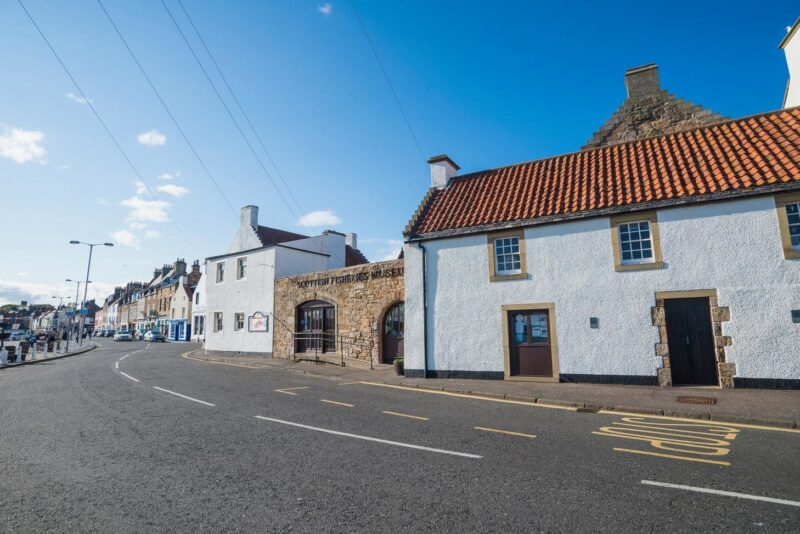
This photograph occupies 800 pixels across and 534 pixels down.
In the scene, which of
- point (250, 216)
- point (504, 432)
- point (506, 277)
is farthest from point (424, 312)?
point (250, 216)

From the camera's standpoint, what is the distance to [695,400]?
906 cm

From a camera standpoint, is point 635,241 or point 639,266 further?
point 635,241

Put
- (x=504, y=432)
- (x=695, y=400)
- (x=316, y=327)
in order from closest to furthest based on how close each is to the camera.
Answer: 1. (x=504, y=432)
2. (x=695, y=400)
3. (x=316, y=327)

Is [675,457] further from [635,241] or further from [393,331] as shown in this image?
[393,331]

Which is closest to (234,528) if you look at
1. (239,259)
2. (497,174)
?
(497,174)

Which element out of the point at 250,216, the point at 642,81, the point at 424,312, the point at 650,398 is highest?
the point at 642,81

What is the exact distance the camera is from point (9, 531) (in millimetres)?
3713

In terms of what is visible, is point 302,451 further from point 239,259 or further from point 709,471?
point 239,259

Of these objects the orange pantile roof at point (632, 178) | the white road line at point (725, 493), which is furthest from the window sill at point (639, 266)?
the white road line at point (725, 493)

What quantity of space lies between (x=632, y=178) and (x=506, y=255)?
4.54 metres

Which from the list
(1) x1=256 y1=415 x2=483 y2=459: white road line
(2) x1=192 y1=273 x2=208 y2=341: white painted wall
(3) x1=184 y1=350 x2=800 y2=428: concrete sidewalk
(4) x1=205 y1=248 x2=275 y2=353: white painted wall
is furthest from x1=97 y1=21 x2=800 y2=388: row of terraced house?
(2) x1=192 y1=273 x2=208 y2=341: white painted wall

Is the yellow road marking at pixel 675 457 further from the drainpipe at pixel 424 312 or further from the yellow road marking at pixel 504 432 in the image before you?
the drainpipe at pixel 424 312

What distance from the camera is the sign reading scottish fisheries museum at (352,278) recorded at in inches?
704

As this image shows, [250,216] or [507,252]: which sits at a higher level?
[250,216]
